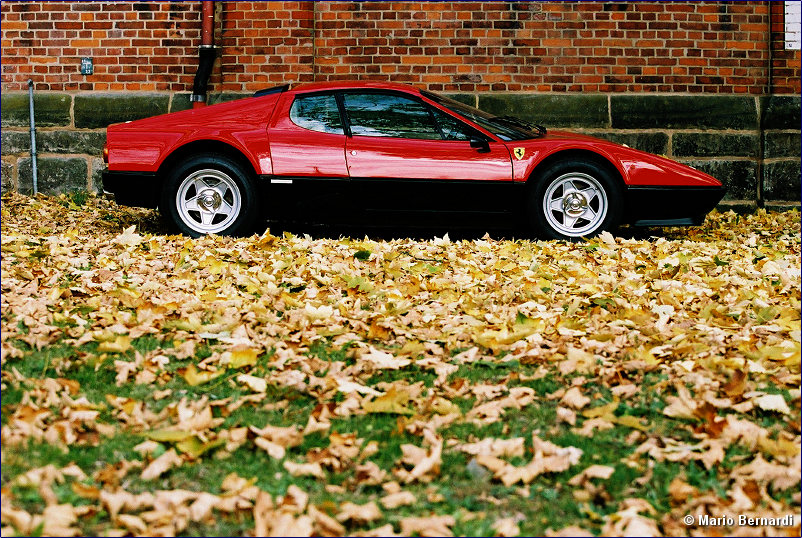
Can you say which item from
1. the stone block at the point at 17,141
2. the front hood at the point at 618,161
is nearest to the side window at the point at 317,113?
the front hood at the point at 618,161

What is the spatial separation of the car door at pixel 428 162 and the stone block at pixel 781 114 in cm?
403

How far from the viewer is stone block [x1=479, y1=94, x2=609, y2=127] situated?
9875mm

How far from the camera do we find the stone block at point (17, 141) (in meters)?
10.0

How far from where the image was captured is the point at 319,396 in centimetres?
347

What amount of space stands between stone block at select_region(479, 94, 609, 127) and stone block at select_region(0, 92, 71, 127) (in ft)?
14.6

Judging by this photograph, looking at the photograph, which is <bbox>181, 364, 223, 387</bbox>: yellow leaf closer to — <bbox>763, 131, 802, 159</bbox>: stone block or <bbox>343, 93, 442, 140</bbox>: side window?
<bbox>343, 93, 442, 140</bbox>: side window

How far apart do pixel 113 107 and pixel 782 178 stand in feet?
23.4

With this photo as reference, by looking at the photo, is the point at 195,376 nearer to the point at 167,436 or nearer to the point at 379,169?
the point at 167,436

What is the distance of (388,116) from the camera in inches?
296

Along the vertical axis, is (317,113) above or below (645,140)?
above

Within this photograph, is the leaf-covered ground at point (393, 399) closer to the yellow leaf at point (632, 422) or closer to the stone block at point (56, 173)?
the yellow leaf at point (632, 422)

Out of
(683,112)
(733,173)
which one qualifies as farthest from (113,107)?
(733,173)

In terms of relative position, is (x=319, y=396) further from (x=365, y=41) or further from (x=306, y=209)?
(x=365, y=41)

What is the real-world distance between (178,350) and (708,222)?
649cm
